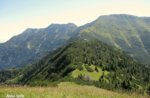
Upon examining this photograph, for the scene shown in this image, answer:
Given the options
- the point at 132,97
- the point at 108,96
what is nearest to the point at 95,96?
the point at 108,96

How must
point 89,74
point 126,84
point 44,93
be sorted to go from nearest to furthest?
point 44,93 → point 126,84 → point 89,74

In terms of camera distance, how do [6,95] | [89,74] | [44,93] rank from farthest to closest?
1. [89,74]
2. [44,93]
3. [6,95]

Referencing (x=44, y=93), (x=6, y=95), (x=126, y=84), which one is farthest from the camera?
(x=126, y=84)

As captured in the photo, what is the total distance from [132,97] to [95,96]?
102 inches

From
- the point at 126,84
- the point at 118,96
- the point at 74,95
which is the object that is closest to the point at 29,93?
the point at 74,95

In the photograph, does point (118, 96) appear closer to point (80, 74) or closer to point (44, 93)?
point (44, 93)

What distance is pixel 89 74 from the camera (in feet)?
651

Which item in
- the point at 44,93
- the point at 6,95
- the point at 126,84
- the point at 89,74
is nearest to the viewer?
the point at 6,95

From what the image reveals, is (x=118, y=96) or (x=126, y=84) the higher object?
(x=118, y=96)

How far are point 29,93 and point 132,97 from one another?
6.97 metres

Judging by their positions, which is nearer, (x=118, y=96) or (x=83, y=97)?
(x=83, y=97)

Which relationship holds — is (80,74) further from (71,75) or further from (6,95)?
(6,95)

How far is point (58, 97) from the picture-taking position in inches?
658

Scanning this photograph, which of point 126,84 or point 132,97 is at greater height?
point 132,97
